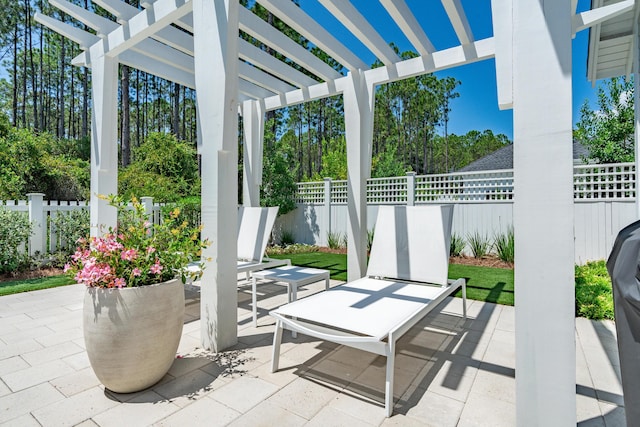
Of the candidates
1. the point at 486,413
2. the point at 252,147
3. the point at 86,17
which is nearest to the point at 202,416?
the point at 486,413

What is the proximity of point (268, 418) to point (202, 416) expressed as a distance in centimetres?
41

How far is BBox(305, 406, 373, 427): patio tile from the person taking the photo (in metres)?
1.95

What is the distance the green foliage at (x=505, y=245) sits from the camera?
723 centimetres

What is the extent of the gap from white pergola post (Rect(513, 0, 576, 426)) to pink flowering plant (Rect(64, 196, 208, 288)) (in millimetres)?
2248

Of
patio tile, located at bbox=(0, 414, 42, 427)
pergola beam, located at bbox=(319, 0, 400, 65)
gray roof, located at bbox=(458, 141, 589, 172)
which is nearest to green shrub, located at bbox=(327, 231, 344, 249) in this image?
pergola beam, located at bbox=(319, 0, 400, 65)

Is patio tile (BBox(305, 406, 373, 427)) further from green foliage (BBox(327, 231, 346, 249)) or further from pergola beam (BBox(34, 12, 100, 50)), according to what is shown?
green foliage (BBox(327, 231, 346, 249))

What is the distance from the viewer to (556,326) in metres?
1.60

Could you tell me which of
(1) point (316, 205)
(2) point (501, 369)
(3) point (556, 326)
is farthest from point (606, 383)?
(1) point (316, 205)

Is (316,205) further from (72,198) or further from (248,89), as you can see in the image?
(72,198)

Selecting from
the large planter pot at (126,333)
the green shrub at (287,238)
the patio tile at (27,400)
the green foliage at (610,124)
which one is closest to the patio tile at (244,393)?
the large planter pot at (126,333)

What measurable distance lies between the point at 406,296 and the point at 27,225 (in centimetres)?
663

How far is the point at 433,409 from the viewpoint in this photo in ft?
6.97

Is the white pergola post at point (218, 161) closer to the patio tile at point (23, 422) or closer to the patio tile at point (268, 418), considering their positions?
the patio tile at point (268, 418)

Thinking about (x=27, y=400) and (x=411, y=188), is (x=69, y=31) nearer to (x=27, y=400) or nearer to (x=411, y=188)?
(x=27, y=400)
